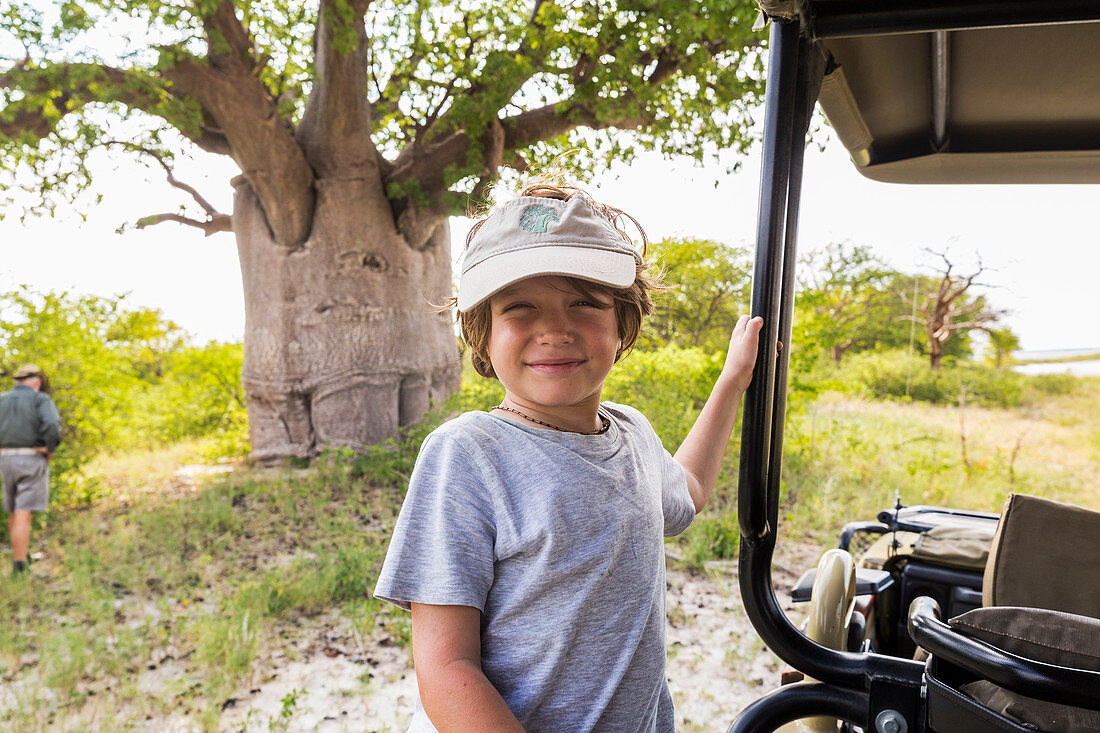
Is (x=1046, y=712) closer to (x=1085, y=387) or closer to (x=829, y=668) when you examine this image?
(x=829, y=668)

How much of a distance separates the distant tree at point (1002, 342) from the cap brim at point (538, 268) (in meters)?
11.0

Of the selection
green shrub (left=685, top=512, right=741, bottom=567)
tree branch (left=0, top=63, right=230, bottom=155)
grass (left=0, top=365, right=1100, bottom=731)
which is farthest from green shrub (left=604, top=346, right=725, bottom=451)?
tree branch (left=0, top=63, right=230, bottom=155)

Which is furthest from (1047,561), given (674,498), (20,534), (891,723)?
(20,534)

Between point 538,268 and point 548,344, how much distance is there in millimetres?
130

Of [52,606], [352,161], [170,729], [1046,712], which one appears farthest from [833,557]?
[352,161]

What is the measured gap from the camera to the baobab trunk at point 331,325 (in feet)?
24.9

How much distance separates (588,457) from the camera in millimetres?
1214

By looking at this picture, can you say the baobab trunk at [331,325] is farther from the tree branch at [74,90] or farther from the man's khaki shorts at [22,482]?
the man's khaki shorts at [22,482]

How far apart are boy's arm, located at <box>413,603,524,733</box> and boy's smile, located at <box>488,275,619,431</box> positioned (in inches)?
14.1

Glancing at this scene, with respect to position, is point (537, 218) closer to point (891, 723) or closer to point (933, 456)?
point (891, 723)

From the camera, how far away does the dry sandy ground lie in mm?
3344

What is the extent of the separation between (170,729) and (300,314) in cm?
495

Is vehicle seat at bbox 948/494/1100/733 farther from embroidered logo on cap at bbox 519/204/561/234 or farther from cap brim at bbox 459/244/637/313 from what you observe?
embroidered logo on cap at bbox 519/204/561/234

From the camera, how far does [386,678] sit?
147 inches
